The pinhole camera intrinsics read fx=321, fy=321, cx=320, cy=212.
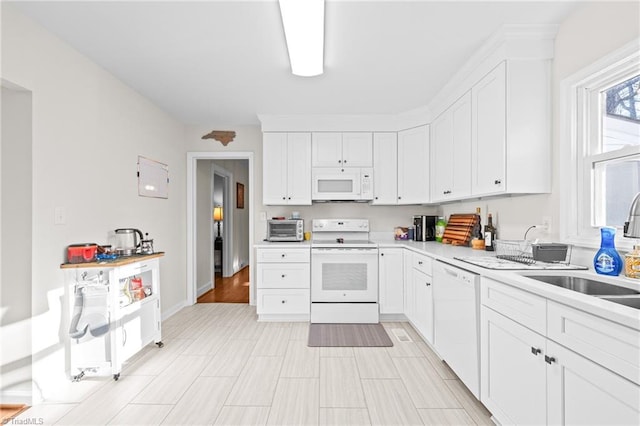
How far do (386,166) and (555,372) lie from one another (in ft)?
9.88

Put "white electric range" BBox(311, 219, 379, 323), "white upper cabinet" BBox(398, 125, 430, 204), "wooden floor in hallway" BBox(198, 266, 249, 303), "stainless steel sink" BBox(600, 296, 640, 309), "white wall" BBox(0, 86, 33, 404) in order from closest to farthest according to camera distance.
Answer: "stainless steel sink" BBox(600, 296, 640, 309) → "white wall" BBox(0, 86, 33, 404) → "white electric range" BBox(311, 219, 379, 323) → "white upper cabinet" BBox(398, 125, 430, 204) → "wooden floor in hallway" BBox(198, 266, 249, 303)

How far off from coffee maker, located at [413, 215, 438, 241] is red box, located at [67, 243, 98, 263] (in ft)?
11.2

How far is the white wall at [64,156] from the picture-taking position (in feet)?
6.89

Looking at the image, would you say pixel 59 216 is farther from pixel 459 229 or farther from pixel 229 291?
pixel 459 229

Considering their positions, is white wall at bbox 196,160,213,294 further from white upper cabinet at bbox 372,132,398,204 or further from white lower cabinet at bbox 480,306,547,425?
white lower cabinet at bbox 480,306,547,425

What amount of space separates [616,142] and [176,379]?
330 cm

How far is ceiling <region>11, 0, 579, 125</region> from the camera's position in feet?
6.46

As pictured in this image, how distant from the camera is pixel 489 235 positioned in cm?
284

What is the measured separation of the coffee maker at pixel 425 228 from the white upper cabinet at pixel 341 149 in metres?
0.95

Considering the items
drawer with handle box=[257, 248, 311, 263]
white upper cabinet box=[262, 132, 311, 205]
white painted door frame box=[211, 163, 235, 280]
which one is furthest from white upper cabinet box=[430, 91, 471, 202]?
white painted door frame box=[211, 163, 235, 280]

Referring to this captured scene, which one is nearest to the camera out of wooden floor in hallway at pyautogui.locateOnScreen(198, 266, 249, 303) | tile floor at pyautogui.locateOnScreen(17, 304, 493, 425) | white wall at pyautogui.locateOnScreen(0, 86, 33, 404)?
tile floor at pyautogui.locateOnScreen(17, 304, 493, 425)

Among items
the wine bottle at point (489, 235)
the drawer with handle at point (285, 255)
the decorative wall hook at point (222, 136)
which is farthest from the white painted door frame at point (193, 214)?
the wine bottle at point (489, 235)

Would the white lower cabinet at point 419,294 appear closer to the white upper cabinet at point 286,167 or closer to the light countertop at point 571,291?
the light countertop at point 571,291

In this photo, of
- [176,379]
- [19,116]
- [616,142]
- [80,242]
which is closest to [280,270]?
[176,379]
